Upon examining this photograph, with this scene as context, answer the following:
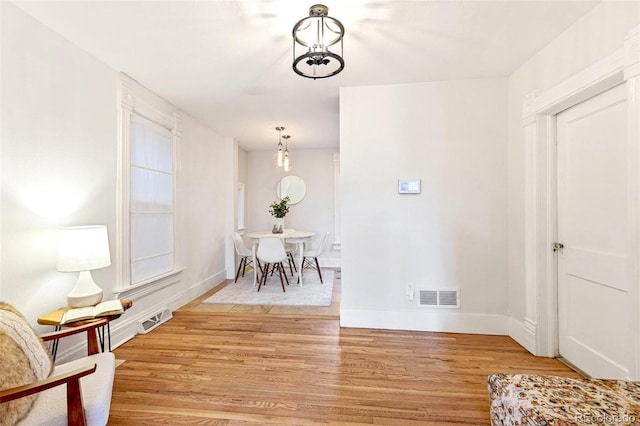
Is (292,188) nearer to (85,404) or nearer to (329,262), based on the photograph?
(329,262)

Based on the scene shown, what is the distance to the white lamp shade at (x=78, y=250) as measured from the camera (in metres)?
1.86

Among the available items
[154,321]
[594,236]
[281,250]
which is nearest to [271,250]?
[281,250]

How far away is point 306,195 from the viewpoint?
589 cm

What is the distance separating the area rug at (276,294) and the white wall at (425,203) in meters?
0.95

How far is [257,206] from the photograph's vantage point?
602cm

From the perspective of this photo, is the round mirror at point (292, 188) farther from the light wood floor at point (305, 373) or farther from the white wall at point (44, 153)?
the white wall at point (44, 153)

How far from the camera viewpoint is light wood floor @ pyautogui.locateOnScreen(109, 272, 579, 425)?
164cm

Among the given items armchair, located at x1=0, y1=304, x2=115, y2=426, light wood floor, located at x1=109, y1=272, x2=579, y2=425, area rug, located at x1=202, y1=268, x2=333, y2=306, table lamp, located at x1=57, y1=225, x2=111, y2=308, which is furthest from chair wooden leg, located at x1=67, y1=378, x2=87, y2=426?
area rug, located at x1=202, y1=268, x2=333, y2=306

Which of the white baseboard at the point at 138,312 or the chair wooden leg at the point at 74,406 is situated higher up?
the chair wooden leg at the point at 74,406

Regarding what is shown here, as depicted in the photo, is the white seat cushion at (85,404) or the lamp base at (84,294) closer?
the white seat cushion at (85,404)

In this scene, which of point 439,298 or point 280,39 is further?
point 439,298

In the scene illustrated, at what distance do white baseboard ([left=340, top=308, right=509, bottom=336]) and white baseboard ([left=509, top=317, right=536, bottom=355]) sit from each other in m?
0.07

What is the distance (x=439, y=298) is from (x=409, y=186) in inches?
45.1

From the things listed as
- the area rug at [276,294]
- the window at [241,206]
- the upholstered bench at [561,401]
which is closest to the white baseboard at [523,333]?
the upholstered bench at [561,401]
